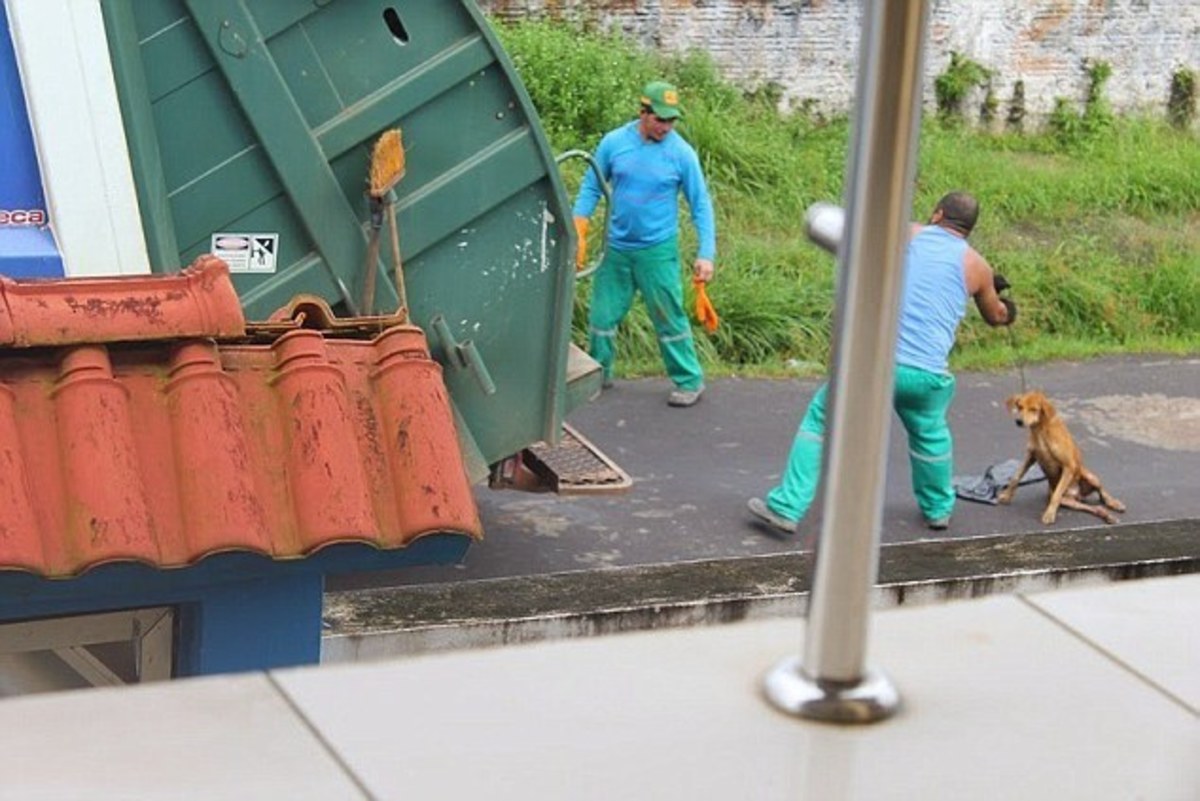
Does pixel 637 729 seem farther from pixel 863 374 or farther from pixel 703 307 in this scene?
pixel 703 307

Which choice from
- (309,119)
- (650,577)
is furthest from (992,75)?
(650,577)

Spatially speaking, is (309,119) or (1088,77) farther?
(1088,77)

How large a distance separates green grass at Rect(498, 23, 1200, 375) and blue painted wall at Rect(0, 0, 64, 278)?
A: 190 inches

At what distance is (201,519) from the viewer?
3025 mm

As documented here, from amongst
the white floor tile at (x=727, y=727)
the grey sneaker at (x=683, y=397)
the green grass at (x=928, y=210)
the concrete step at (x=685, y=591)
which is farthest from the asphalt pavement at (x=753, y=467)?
the white floor tile at (x=727, y=727)

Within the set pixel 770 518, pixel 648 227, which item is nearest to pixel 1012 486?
pixel 770 518

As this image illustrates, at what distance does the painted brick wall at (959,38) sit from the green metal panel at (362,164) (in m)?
5.65

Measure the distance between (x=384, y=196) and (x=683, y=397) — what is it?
3.36 m

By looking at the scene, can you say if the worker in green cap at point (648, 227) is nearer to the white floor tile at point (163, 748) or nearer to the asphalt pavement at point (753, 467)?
the asphalt pavement at point (753, 467)

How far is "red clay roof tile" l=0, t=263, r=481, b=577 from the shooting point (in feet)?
9.77

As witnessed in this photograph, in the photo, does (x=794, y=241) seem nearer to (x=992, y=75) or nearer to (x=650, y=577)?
(x=992, y=75)

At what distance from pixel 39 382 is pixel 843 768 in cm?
205

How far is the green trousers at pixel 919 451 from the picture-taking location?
662 centimetres

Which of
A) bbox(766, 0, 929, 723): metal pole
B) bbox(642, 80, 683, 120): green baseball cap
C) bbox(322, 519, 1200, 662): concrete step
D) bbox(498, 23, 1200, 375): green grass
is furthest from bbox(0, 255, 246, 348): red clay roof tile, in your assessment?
bbox(498, 23, 1200, 375): green grass
